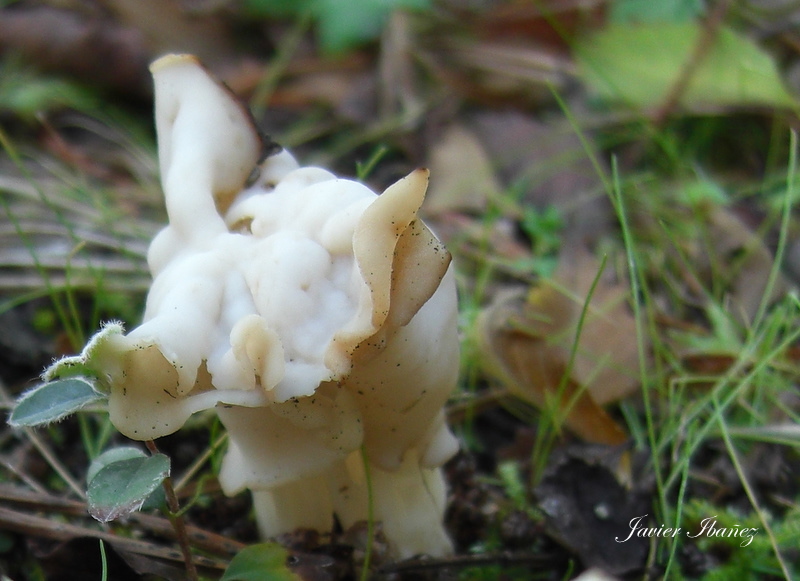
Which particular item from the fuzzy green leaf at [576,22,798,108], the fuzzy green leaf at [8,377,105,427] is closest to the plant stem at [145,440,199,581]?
the fuzzy green leaf at [8,377,105,427]

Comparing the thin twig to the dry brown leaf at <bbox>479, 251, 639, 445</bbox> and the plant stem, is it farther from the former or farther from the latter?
the plant stem

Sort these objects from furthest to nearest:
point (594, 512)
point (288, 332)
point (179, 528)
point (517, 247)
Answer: point (517, 247) < point (594, 512) < point (179, 528) < point (288, 332)

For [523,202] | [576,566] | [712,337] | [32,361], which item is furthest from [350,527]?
[523,202]

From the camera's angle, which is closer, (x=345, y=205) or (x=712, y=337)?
→ (x=345, y=205)

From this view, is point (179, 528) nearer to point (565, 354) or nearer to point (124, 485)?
point (124, 485)

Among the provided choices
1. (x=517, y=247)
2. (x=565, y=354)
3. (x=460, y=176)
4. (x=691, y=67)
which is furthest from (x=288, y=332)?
(x=691, y=67)

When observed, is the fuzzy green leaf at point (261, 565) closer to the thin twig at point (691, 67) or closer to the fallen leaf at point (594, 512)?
the fallen leaf at point (594, 512)

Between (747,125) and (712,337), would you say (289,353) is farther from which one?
(747,125)
